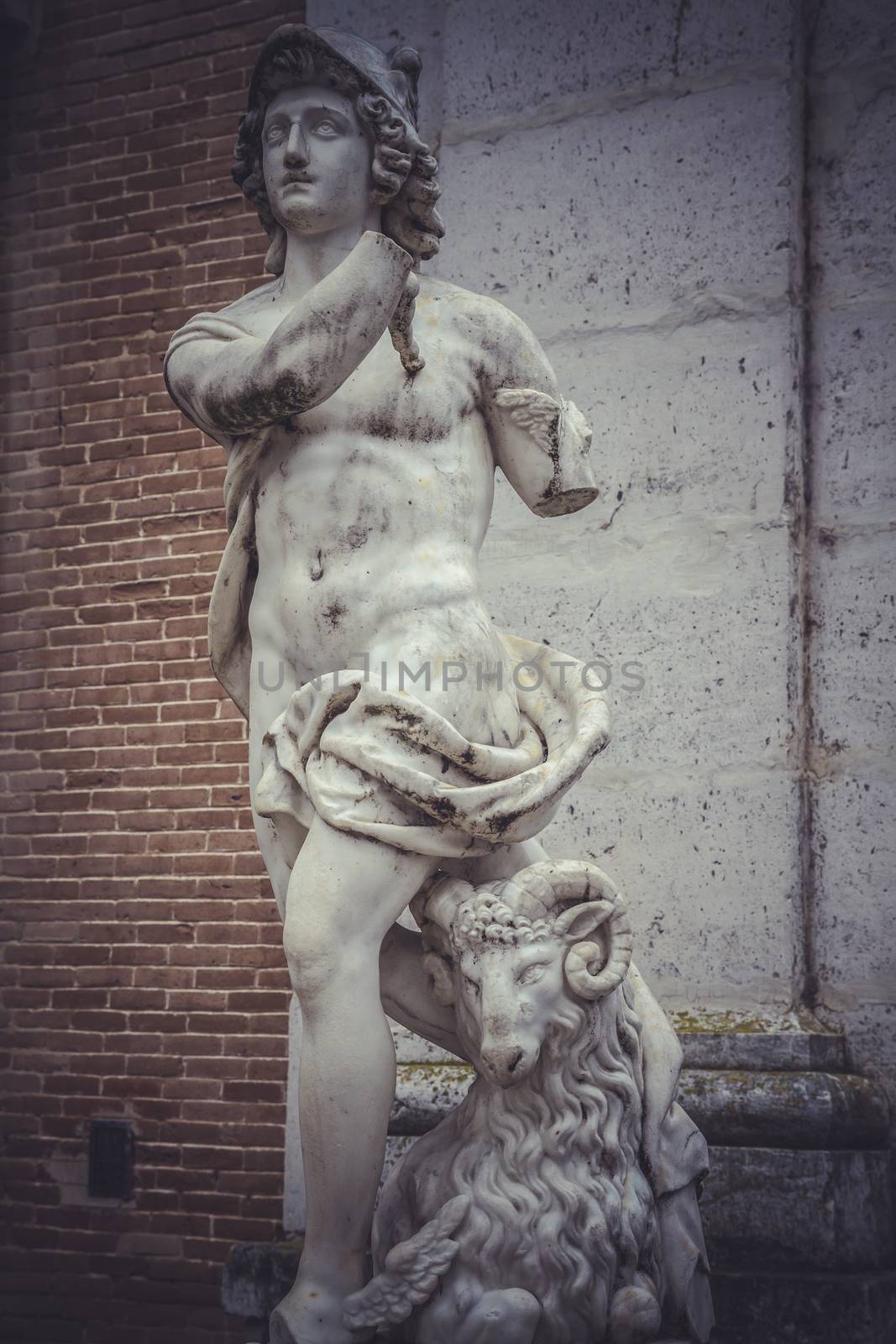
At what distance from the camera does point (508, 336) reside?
2996mm

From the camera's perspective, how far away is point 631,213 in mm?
4695

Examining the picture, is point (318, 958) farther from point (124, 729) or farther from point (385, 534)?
point (124, 729)

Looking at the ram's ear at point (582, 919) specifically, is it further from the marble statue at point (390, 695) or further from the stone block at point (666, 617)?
the stone block at point (666, 617)

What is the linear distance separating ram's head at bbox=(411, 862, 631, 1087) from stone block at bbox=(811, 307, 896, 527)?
6.75 ft

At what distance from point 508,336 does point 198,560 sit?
2.79 m

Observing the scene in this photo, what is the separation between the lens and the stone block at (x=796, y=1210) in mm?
3646

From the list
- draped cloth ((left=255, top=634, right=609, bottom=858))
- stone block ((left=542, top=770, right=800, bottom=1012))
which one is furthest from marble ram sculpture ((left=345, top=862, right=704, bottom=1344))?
stone block ((left=542, top=770, right=800, bottom=1012))

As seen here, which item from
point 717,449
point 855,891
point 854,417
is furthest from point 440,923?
point 854,417

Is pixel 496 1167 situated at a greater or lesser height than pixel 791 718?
lesser

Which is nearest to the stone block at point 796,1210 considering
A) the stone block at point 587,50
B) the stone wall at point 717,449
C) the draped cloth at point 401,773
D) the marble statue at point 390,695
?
the stone wall at point 717,449

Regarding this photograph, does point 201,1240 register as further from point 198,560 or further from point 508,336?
point 508,336

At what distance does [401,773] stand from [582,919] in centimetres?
43

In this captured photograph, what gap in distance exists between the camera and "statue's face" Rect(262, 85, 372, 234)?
113 inches

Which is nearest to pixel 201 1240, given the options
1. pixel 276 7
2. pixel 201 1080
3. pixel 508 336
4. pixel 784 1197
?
pixel 201 1080
